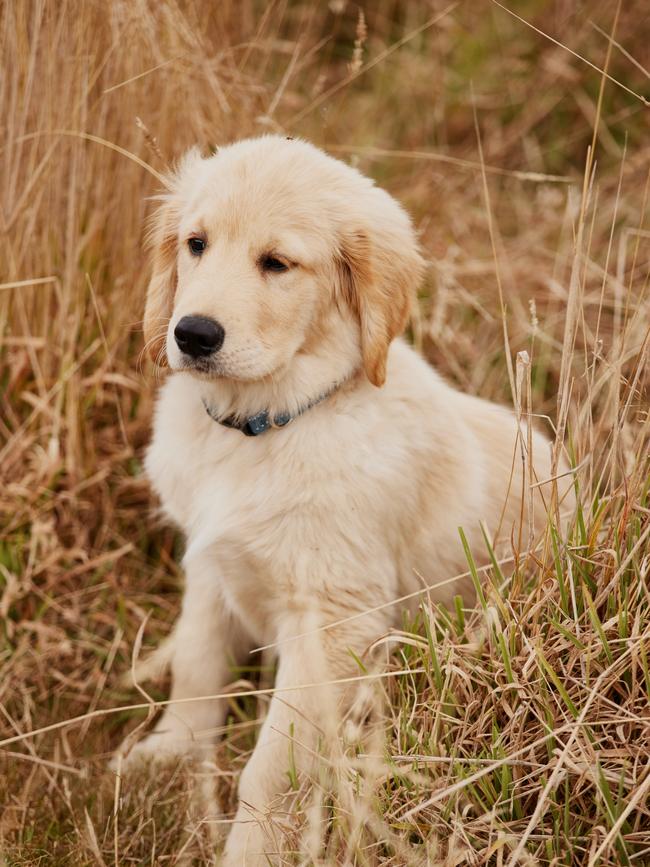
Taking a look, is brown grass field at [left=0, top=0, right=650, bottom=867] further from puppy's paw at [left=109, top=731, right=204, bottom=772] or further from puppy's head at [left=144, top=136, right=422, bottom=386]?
puppy's head at [left=144, top=136, right=422, bottom=386]

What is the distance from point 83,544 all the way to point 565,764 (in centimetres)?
185

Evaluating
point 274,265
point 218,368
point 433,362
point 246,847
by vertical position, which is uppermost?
point 274,265

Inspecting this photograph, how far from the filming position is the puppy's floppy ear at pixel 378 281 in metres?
2.37

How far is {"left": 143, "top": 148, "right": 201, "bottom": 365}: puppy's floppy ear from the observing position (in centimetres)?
259

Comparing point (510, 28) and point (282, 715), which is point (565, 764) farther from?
point (510, 28)

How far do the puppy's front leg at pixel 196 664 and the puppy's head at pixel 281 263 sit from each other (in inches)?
31.4

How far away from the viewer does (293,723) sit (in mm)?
2283

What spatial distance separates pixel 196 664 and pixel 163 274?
120cm

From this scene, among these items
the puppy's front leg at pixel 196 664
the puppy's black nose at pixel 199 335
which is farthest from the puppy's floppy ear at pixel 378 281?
the puppy's front leg at pixel 196 664

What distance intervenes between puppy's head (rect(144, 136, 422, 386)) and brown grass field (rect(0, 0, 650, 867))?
1.09 feet

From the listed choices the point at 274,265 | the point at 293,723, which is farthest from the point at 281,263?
the point at 293,723

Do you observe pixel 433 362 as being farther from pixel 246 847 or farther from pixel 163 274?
pixel 246 847

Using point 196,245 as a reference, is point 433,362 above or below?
below

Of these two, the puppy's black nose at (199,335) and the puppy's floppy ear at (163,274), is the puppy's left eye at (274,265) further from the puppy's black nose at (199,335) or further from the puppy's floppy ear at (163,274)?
the puppy's floppy ear at (163,274)
